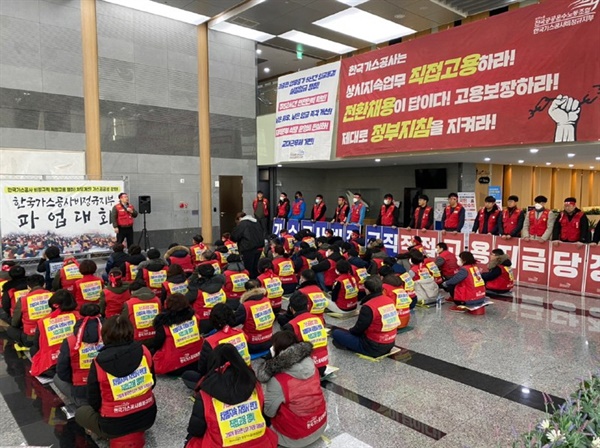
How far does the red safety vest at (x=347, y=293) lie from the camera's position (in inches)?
227

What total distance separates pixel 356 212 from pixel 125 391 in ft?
28.1

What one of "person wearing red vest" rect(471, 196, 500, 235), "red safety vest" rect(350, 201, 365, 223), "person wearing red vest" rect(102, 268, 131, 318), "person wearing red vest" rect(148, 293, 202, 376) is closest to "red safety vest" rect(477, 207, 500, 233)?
"person wearing red vest" rect(471, 196, 500, 235)

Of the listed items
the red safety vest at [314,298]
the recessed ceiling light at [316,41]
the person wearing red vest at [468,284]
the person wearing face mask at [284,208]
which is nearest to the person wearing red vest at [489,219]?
the person wearing red vest at [468,284]

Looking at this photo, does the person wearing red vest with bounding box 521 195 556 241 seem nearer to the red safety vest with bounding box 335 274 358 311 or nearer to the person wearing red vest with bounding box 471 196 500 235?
the person wearing red vest with bounding box 471 196 500 235

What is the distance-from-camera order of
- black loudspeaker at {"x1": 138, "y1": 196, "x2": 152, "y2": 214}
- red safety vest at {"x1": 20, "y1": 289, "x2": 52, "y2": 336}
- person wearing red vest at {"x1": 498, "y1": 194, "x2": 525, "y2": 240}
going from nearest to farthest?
1. red safety vest at {"x1": 20, "y1": 289, "x2": 52, "y2": 336}
2. person wearing red vest at {"x1": 498, "y1": 194, "x2": 525, "y2": 240}
3. black loudspeaker at {"x1": 138, "y1": 196, "x2": 152, "y2": 214}

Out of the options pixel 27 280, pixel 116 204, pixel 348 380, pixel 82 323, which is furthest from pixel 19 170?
pixel 348 380

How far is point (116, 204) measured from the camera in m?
10.2

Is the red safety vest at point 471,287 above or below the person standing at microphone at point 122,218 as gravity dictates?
below

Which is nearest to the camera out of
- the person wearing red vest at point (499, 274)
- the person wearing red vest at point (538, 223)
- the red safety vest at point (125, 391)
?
the red safety vest at point (125, 391)

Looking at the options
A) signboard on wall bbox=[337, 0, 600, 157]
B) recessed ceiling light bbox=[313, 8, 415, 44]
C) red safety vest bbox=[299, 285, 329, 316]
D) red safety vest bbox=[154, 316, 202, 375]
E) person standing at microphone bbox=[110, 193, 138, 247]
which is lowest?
red safety vest bbox=[154, 316, 202, 375]

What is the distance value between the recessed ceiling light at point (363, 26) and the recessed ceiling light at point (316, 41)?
0.99 metres

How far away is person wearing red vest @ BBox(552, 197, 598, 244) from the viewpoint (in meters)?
7.21

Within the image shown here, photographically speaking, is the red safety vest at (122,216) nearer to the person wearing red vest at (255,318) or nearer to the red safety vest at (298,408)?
the person wearing red vest at (255,318)

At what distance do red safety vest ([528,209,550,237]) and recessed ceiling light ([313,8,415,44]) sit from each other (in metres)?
7.55
